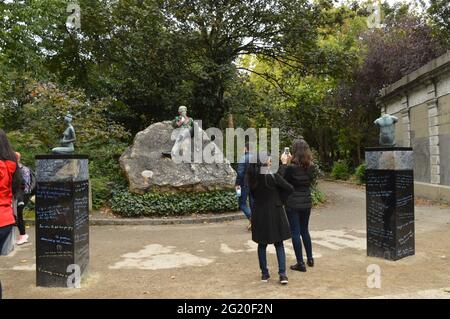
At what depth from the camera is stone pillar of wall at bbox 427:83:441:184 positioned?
1531 cm

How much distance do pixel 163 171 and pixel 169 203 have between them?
1103mm

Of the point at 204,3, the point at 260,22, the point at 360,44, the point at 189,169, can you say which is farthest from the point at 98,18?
the point at 360,44

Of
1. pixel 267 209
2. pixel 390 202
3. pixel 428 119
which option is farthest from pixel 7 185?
pixel 428 119

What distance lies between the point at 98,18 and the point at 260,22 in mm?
6297

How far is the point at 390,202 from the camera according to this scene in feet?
23.0

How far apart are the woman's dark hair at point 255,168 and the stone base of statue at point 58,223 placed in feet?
7.50

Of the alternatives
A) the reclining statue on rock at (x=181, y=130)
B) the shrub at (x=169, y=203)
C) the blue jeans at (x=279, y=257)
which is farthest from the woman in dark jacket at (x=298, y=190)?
the reclining statue on rock at (x=181, y=130)

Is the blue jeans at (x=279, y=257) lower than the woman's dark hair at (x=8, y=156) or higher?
lower

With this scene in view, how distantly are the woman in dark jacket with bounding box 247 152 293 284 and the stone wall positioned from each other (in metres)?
10.5

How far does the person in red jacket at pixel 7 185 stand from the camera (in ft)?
14.3

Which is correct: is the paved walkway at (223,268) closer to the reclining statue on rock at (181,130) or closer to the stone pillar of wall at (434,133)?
the reclining statue on rock at (181,130)

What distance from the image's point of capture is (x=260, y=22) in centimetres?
1639

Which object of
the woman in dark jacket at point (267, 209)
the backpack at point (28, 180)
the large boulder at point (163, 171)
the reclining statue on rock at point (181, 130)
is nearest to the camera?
the woman in dark jacket at point (267, 209)

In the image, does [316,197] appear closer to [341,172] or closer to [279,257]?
[279,257]
